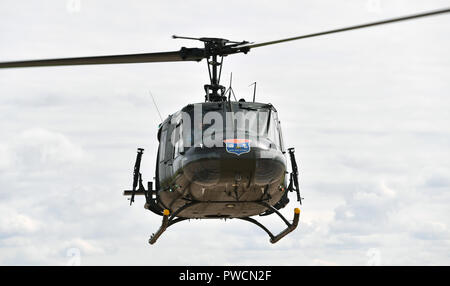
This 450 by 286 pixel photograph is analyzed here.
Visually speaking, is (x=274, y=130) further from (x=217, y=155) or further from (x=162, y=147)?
(x=162, y=147)

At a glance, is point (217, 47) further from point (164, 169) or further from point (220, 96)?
point (164, 169)

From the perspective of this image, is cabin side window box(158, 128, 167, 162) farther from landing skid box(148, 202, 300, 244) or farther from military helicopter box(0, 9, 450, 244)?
landing skid box(148, 202, 300, 244)

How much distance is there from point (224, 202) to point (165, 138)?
3454mm

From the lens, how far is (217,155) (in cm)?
1925

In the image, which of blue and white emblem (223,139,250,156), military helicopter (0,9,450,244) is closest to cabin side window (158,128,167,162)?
military helicopter (0,9,450,244)

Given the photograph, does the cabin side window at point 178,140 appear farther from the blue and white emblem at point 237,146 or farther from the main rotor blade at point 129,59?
the main rotor blade at point 129,59

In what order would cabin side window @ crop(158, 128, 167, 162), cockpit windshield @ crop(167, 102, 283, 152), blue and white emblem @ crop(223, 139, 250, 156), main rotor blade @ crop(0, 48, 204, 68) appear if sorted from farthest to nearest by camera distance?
1. cabin side window @ crop(158, 128, 167, 162)
2. main rotor blade @ crop(0, 48, 204, 68)
3. cockpit windshield @ crop(167, 102, 283, 152)
4. blue and white emblem @ crop(223, 139, 250, 156)

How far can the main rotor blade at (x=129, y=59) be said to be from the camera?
67.2 feet

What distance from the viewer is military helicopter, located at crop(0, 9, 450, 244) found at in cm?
1936

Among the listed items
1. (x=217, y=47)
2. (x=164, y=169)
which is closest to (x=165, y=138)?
(x=164, y=169)

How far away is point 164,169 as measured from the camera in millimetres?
22547

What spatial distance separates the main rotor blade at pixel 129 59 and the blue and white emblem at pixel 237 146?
12.8ft

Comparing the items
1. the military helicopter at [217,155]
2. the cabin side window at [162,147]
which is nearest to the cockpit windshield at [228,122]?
the military helicopter at [217,155]

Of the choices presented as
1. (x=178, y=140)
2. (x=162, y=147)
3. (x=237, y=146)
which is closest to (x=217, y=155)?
(x=237, y=146)
